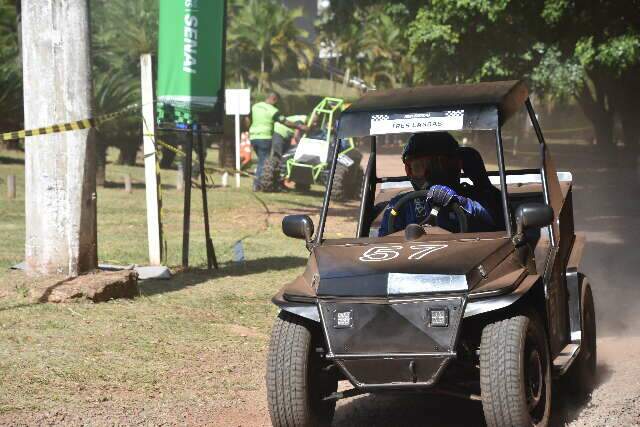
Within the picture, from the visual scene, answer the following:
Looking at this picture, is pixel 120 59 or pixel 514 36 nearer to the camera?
pixel 514 36

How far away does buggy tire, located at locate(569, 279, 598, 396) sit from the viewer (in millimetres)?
6797

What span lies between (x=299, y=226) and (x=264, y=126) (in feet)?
58.8

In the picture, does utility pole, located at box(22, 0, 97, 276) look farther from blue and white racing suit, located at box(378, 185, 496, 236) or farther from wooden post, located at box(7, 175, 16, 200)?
wooden post, located at box(7, 175, 16, 200)

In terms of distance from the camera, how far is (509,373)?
5352 mm

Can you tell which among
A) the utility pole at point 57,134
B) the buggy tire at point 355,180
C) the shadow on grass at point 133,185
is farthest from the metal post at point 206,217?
the shadow on grass at point 133,185

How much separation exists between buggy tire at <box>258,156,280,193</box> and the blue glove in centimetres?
1745

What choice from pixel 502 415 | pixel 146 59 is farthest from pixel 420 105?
pixel 146 59

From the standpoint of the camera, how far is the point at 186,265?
1270 cm

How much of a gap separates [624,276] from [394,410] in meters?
6.29

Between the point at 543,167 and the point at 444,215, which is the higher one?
the point at 543,167

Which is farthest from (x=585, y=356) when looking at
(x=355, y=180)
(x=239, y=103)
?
(x=239, y=103)

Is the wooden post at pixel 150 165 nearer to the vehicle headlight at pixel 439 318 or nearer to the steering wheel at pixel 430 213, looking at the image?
the steering wheel at pixel 430 213

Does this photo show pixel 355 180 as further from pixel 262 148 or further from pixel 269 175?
pixel 262 148

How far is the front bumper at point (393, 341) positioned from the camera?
17.8ft
